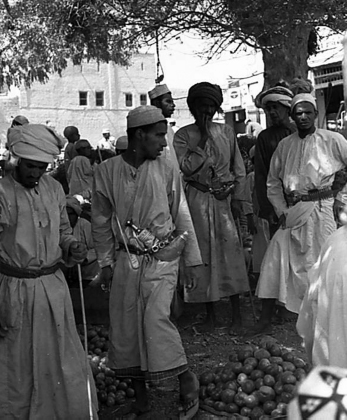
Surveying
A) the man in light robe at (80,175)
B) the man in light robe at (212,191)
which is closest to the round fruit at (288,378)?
the man in light robe at (212,191)

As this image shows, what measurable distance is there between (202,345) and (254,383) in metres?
1.55

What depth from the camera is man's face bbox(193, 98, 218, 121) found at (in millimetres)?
6566

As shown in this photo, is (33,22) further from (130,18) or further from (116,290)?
(116,290)

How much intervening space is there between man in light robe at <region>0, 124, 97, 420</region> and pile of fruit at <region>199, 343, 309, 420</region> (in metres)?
0.94

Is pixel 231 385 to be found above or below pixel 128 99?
below

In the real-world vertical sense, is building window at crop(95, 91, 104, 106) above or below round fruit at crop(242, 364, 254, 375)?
above

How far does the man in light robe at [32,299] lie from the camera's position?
Result: 4.19m

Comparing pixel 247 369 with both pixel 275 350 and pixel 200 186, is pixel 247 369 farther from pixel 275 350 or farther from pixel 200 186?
pixel 200 186

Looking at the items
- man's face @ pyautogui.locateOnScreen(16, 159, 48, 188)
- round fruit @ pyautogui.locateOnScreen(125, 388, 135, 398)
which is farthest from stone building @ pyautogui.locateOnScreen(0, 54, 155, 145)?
man's face @ pyautogui.locateOnScreen(16, 159, 48, 188)

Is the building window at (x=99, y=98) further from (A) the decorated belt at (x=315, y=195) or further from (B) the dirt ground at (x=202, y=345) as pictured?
(A) the decorated belt at (x=315, y=195)

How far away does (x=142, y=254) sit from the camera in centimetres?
461

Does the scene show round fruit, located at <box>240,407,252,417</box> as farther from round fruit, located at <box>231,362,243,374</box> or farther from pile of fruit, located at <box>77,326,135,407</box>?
pile of fruit, located at <box>77,326,135,407</box>

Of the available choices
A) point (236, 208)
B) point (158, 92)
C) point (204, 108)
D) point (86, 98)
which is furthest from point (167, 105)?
point (86, 98)

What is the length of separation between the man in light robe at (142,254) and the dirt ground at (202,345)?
24 centimetres
